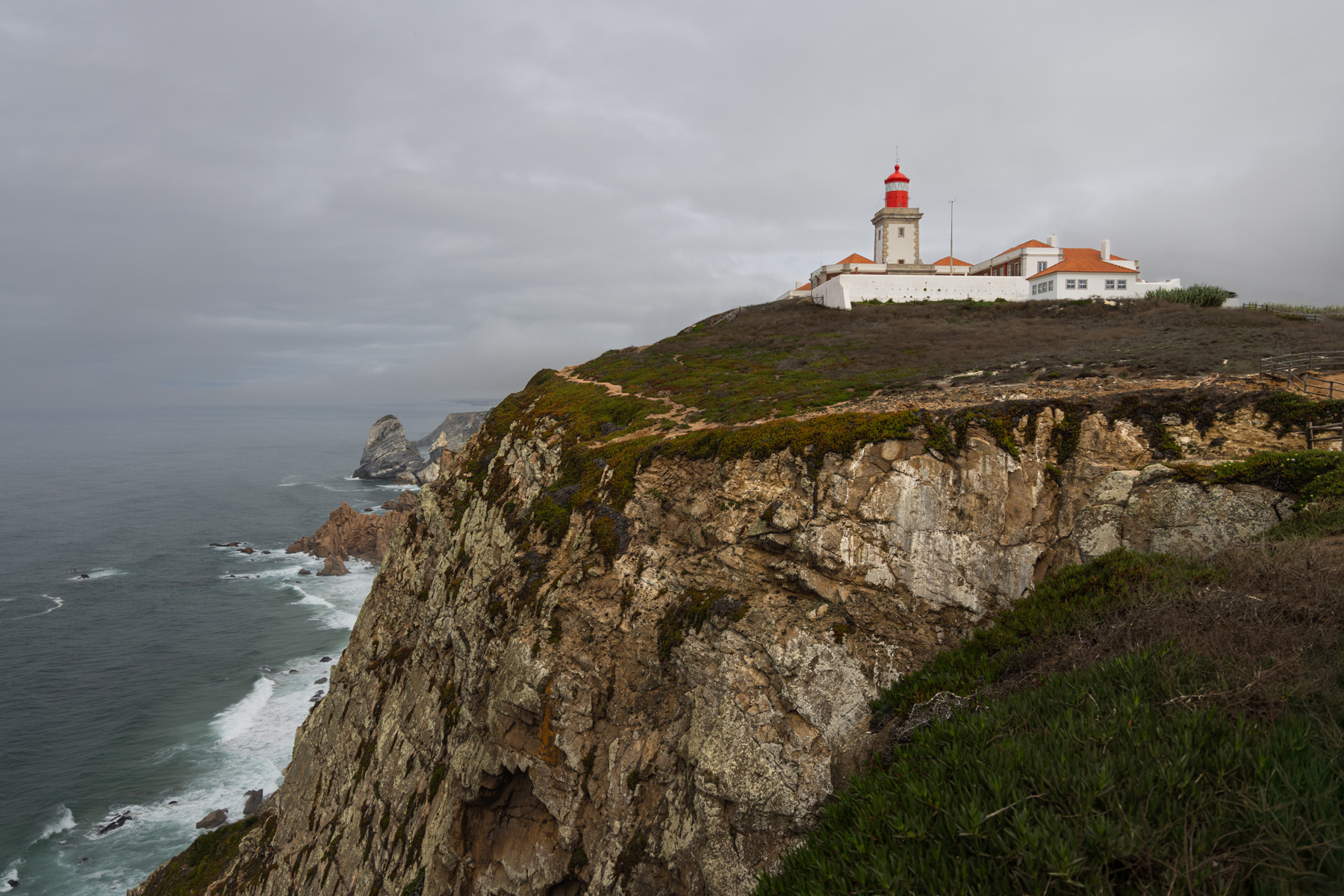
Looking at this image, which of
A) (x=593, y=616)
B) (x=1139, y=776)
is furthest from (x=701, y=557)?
(x=1139, y=776)

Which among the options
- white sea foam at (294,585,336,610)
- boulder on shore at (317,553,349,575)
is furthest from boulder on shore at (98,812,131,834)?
boulder on shore at (317,553,349,575)

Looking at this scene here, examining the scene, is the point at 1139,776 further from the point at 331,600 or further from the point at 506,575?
the point at 331,600

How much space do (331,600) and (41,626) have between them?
66.4ft

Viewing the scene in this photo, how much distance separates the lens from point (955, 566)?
14.1 meters

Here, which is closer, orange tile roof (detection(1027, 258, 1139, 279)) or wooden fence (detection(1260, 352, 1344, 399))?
wooden fence (detection(1260, 352, 1344, 399))

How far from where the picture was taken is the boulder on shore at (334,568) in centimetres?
6262

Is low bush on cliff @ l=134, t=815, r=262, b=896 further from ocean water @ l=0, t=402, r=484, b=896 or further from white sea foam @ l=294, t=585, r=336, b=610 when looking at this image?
white sea foam @ l=294, t=585, r=336, b=610

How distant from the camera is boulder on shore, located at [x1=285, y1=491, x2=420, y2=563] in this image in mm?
67875

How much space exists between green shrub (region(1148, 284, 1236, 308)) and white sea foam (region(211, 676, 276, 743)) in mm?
64441

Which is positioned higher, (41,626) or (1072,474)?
(1072,474)

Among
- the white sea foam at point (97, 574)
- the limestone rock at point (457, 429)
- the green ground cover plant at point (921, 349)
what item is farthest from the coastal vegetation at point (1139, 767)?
the limestone rock at point (457, 429)

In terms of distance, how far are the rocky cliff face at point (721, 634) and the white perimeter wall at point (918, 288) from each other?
34.8m

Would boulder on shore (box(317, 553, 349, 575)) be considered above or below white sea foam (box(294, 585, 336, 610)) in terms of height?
above

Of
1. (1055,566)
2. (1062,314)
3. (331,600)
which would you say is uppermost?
(1062,314)
